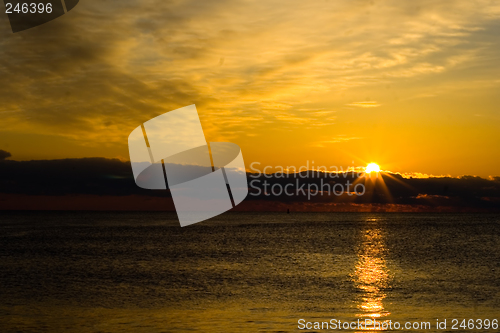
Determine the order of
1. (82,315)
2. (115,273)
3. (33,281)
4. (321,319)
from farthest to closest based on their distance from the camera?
(115,273), (33,281), (82,315), (321,319)

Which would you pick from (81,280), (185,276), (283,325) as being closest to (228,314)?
(283,325)

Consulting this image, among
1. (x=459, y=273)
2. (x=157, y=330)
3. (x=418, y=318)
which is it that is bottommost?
(x=459, y=273)

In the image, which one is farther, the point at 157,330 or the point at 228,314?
the point at 228,314

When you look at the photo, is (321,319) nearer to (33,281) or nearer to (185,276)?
(185,276)

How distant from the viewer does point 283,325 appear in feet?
65.0

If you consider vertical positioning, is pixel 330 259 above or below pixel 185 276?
below

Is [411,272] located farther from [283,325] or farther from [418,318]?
[283,325]

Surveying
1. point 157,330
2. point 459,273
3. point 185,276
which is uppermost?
point 157,330

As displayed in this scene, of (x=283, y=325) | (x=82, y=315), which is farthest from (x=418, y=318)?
(x=82, y=315)

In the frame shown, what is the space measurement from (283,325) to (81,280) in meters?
21.0

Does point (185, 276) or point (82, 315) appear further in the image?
point (185, 276)

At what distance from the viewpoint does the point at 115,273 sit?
38.8 metres

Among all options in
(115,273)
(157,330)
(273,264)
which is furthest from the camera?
A: (273,264)

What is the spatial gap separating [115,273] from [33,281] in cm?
647
